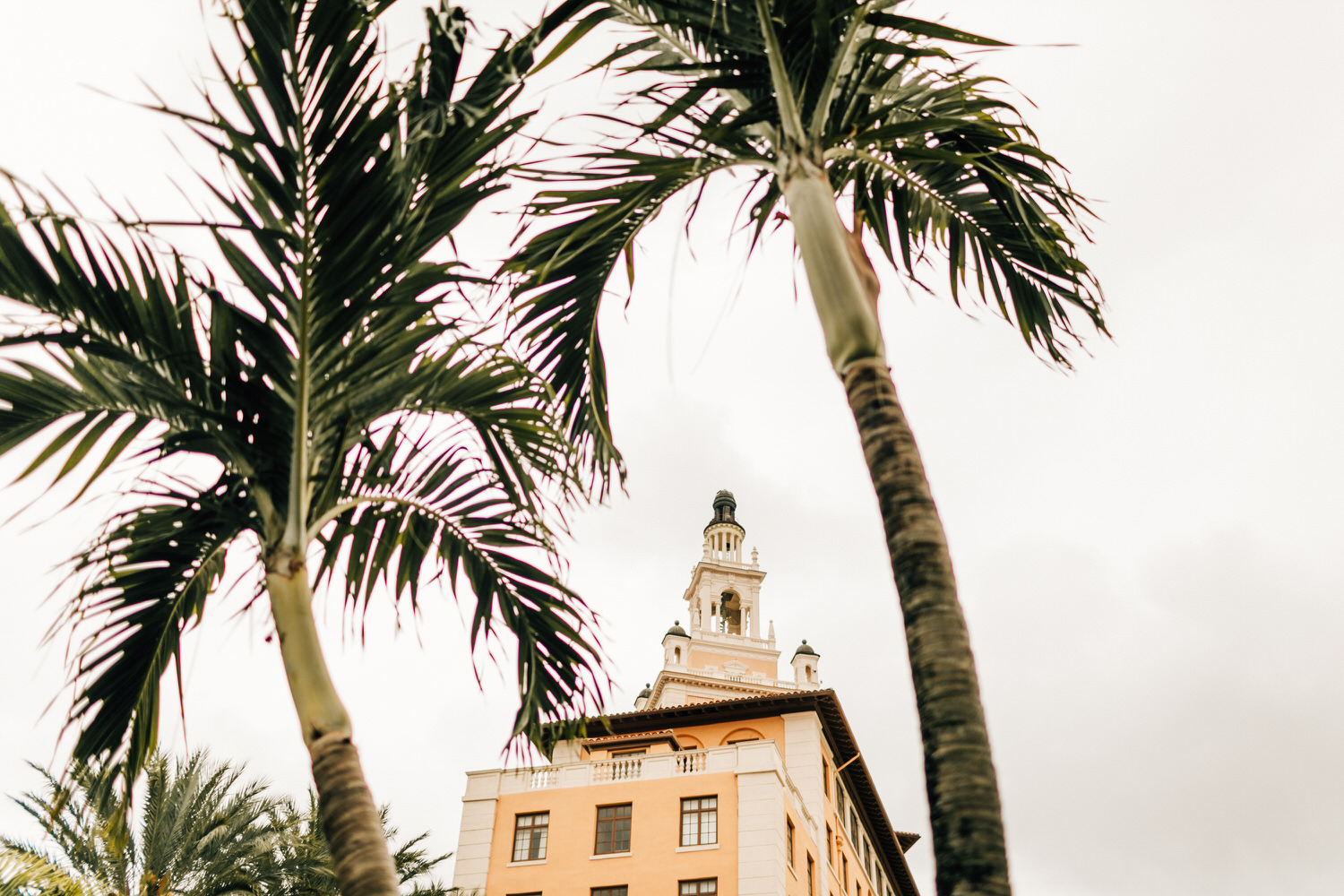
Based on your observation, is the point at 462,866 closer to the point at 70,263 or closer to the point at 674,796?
the point at 674,796

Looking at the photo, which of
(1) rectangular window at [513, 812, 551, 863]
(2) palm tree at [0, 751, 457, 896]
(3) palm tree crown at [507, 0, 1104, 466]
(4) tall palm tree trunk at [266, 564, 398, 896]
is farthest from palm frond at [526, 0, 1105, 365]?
(1) rectangular window at [513, 812, 551, 863]

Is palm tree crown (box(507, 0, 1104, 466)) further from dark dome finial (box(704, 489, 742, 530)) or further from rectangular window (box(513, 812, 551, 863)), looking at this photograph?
dark dome finial (box(704, 489, 742, 530))

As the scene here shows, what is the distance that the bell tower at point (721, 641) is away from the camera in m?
52.9

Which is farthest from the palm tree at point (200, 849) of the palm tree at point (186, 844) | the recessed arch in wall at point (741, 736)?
the recessed arch in wall at point (741, 736)

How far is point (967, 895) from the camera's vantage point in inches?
92.3

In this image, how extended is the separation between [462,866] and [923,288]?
27.2 metres

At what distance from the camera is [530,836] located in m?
28.1

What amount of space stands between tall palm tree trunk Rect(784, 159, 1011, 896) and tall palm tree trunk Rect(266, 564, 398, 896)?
57.8 inches

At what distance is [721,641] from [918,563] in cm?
5629

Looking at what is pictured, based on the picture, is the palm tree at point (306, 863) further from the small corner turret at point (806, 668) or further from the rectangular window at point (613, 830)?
the small corner turret at point (806, 668)

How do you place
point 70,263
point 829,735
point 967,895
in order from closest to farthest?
1. point 967,895
2. point 70,263
3. point 829,735

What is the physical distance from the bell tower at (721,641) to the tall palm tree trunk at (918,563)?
4866 centimetres

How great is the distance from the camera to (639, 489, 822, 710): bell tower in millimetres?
52938

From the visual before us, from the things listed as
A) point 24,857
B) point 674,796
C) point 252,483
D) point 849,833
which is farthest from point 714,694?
point 252,483
